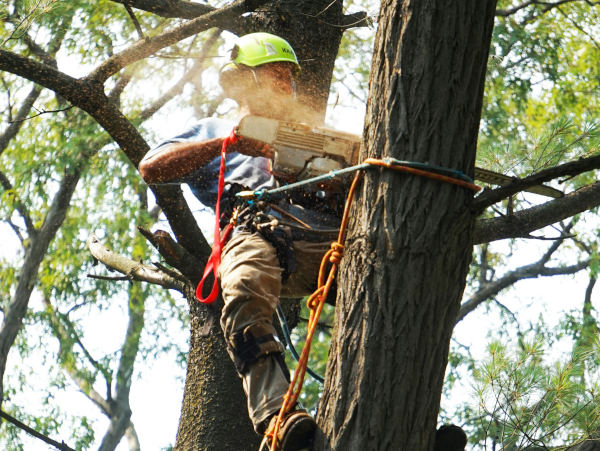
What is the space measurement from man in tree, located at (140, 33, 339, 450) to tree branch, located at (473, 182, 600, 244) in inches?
27.1

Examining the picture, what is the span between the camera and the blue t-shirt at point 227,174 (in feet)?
10.0

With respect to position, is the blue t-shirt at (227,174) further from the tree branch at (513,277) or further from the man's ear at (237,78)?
the tree branch at (513,277)

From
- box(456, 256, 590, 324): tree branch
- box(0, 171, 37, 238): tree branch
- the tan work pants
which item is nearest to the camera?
the tan work pants

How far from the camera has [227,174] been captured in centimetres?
325

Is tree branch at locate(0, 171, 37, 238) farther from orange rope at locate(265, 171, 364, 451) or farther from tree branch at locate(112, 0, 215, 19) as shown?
orange rope at locate(265, 171, 364, 451)

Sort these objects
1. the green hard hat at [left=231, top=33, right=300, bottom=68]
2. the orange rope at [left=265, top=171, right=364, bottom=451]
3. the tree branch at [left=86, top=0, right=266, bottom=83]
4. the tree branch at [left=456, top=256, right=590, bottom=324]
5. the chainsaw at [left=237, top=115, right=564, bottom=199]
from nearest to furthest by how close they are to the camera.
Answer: the orange rope at [left=265, top=171, right=364, bottom=451] < the chainsaw at [left=237, top=115, right=564, bottom=199] < the green hard hat at [left=231, top=33, right=300, bottom=68] < the tree branch at [left=86, top=0, right=266, bottom=83] < the tree branch at [left=456, top=256, right=590, bottom=324]

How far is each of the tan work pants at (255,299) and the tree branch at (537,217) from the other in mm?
832

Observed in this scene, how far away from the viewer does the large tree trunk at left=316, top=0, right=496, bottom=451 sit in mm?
2104

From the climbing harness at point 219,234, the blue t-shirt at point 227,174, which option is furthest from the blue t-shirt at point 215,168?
the climbing harness at point 219,234

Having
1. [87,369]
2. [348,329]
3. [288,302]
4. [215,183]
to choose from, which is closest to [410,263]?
[348,329]

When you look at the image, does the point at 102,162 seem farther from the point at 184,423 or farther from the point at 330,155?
the point at 330,155

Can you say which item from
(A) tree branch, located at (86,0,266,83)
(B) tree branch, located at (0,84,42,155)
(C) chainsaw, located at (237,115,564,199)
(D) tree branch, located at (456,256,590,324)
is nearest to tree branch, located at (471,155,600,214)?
(C) chainsaw, located at (237,115,564,199)

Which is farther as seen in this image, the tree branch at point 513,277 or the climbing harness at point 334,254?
the tree branch at point 513,277

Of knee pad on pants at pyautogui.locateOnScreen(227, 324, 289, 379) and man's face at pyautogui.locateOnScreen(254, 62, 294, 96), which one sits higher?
man's face at pyautogui.locateOnScreen(254, 62, 294, 96)
